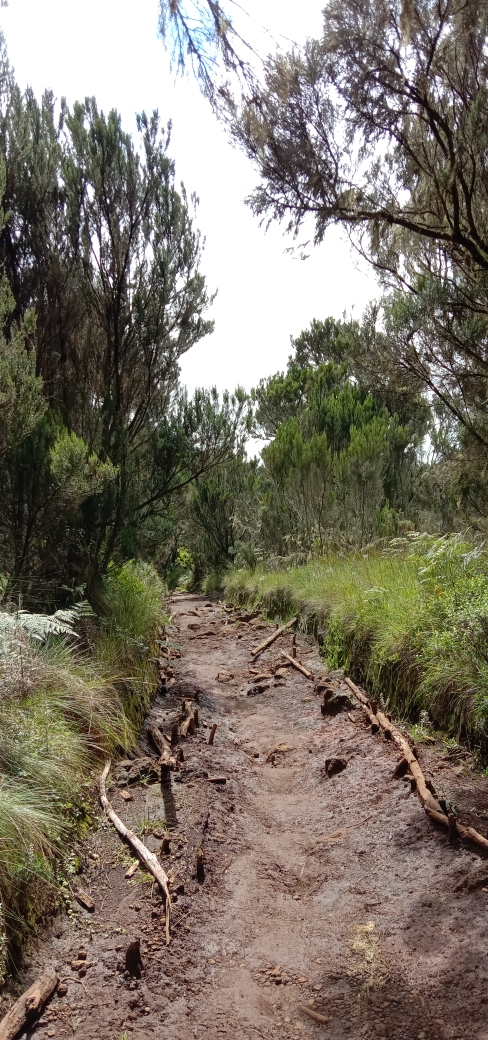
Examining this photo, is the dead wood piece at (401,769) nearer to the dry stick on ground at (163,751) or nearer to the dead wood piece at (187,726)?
the dry stick on ground at (163,751)

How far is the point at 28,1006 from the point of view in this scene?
213cm

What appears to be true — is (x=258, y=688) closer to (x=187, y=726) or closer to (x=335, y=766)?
(x=187, y=726)

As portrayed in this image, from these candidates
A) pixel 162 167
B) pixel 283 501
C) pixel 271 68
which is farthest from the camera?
pixel 283 501

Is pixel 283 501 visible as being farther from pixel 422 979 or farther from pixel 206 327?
pixel 422 979

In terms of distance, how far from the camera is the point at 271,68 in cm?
395

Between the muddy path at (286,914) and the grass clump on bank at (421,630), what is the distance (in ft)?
1.35

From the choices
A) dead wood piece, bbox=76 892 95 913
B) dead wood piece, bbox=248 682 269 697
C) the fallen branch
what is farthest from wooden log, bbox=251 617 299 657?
dead wood piece, bbox=76 892 95 913

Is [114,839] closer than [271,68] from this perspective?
Yes

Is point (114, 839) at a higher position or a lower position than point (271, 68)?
lower

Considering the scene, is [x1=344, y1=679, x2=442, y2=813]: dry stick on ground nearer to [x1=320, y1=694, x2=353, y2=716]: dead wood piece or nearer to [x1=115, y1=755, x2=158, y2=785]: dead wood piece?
[x1=320, y1=694, x2=353, y2=716]: dead wood piece

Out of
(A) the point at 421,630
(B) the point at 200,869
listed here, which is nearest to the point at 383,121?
(A) the point at 421,630

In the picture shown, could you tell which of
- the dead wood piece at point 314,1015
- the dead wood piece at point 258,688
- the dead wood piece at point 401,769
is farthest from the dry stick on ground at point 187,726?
the dead wood piece at point 314,1015

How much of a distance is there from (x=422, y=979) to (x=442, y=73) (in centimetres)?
535

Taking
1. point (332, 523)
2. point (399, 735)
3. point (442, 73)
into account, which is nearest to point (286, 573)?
point (332, 523)
